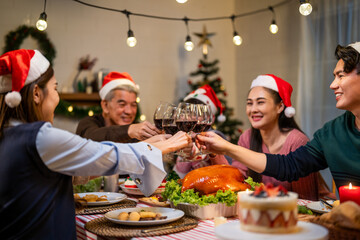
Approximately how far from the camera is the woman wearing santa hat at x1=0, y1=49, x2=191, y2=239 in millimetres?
1335

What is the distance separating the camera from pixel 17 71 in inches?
58.6

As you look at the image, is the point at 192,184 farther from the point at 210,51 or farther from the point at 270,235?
the point at 210,51

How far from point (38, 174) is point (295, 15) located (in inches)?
186

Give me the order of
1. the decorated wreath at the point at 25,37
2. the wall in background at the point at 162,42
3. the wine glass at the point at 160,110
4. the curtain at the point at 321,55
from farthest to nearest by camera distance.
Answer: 1. the wall in background at the point at 162,42
2. the curtain at the point at 321,55
3. the decorated wreath at the point at 25,37
4. the wine glass at the point at 160,110

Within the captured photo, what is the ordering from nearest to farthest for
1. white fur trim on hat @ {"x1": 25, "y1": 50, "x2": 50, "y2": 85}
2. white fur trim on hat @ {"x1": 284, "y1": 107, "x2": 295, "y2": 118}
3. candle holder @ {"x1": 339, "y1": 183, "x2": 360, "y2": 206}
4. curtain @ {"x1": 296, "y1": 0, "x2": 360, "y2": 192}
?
candle holder @ {"x1": 339, "y1": 183, "x2": 360, "y2": 206}
white fur trim on hat @ {"x1": 25, "y1": 50, "x2": 50, "y2": 85}
white fur trim on hat @ {"x1": 284, "y1": 107, "x2": 295, "y2": 118}
curtain @ {"x1": 296, "y1": 0, "x2": 360, "y2": 192}

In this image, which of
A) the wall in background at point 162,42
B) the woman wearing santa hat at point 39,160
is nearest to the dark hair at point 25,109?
the woman wearing santa hat at point 39,160

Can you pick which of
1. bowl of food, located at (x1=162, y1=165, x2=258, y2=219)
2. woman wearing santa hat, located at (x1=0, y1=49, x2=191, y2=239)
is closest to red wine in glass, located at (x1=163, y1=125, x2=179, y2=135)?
bowl of food, located at (x1=162, y1=165, x2=258, y2=219)

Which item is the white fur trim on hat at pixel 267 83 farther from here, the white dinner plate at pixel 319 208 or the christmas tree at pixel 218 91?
the christmas tree at pixel 218 91

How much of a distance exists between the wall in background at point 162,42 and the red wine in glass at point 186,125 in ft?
10.4

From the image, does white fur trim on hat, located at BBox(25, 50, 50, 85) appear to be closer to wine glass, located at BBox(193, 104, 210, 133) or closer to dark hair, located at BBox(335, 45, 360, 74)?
wine glass, located at BBox(193, 104, 210, 133)

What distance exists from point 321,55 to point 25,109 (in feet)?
13.7

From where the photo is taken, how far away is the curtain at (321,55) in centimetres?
453

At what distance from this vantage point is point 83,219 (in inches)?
65.4

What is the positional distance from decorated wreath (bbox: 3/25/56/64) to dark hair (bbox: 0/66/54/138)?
10.2ft
